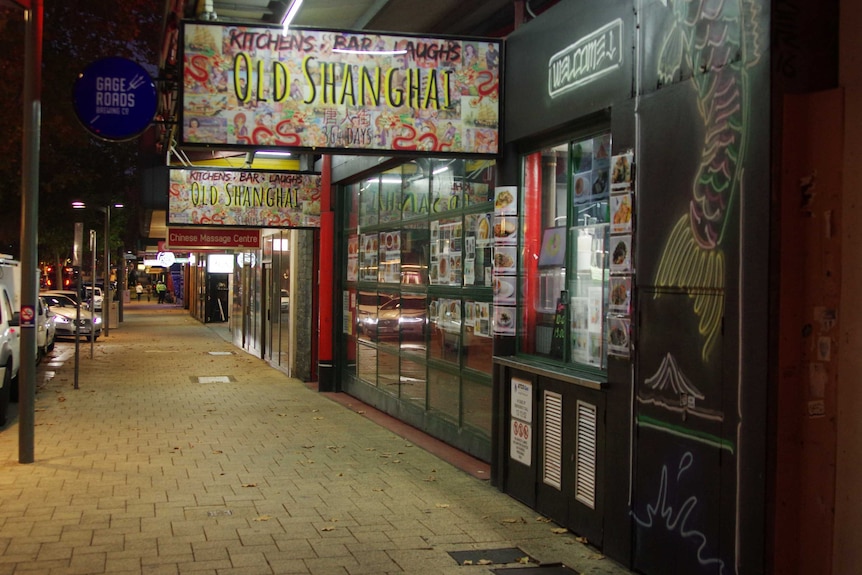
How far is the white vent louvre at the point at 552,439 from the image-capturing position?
702 cm

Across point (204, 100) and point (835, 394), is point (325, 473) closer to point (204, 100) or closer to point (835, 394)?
point (204, 100)

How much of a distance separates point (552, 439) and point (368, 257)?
731cm

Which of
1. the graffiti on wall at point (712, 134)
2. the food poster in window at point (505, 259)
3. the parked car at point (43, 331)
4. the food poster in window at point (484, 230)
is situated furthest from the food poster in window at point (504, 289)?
the parked car at point (43, 331)

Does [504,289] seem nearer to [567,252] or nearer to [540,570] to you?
[567,252]

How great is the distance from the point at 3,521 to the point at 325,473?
2.97m

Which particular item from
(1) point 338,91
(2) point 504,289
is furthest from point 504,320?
(1) point 338,91

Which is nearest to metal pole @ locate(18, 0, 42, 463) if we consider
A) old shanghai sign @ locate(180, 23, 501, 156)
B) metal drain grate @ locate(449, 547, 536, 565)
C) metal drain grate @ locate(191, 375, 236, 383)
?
old shanghai sign @ locate(180, 23, 501, 156)

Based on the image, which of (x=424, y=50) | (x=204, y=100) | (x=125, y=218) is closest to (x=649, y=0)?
(x=424, y=50)

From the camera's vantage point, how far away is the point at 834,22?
15.4 ft

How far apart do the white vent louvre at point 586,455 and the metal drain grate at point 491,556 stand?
65 cm

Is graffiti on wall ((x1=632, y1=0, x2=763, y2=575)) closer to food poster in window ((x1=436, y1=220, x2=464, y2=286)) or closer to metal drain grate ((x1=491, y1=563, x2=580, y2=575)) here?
metal drain grate ((x1=491, y1=563, x2=580, y2=575))

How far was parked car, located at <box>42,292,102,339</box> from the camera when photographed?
27.2 metres

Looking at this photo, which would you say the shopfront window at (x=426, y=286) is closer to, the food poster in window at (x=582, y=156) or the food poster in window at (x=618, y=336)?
the food poster in window at (x=582, y=156)

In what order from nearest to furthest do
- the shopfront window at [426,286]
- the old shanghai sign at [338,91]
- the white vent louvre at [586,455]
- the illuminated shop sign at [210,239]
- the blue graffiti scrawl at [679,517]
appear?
the blue graffiti scrawl at [679,517], the white vent louvre at [586,455], the old shanghai sign at [338,91], the shopfront window at [426,286], the illuminated shop sign at [210,239]
